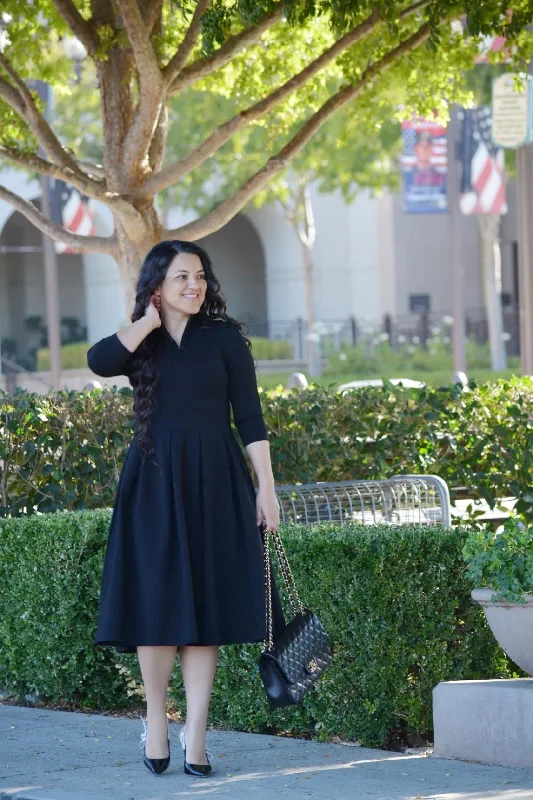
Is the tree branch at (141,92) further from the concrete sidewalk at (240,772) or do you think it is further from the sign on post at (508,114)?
the sign on post at (508,114)

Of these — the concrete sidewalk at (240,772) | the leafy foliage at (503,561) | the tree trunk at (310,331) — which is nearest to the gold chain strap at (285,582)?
the concrete sidewalk at (240,772)

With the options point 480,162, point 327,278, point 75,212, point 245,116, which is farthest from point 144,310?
point 327,278

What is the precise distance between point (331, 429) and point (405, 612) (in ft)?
9.53

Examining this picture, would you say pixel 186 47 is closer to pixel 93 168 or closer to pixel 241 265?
pixel 93 168

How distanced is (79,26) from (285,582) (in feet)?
15.5

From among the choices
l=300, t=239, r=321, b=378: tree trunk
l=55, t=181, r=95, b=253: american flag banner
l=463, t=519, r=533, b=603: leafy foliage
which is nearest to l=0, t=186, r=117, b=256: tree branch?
l=463, t=519, r=533, b=603: leafy foliage

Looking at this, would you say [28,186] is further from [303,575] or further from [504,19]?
[303,575]

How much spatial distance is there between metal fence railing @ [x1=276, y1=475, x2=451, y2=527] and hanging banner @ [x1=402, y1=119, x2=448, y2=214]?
18.3m

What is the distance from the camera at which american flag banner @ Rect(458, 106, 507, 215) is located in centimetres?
2344

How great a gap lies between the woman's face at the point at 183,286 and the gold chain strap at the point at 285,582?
3.00 feet

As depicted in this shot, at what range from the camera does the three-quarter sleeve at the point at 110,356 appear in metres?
4.99

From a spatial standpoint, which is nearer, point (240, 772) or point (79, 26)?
point (240, 772)

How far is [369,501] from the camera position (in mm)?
7449

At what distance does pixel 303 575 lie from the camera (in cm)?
571
